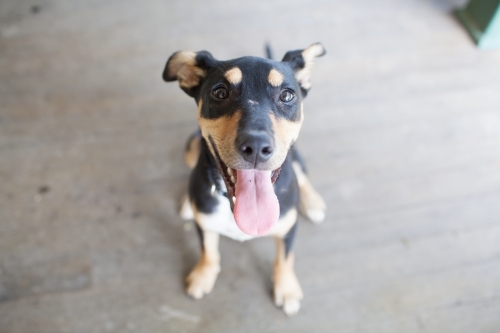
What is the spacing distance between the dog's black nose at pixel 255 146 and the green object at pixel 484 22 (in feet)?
9.63

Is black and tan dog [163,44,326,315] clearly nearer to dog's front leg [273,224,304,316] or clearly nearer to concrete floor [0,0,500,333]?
dog's front leg [273,224,304,316]

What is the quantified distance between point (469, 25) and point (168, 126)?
2.80m

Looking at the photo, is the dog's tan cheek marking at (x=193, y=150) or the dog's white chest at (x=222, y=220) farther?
the dog's tan cheek marking at (x=193, y=150)

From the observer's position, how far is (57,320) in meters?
2.18

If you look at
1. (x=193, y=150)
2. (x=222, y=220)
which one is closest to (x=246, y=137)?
(x=222, y=220)

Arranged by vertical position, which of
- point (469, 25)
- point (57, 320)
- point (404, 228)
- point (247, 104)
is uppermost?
point (247, 104)

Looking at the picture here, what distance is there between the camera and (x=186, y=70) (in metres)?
1.86

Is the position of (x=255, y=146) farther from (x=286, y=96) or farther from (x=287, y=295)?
(x=287, y=295)

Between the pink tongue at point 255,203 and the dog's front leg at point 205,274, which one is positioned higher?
the pink tongue at point 255,203

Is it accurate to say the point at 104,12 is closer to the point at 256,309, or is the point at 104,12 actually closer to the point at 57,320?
the point at 57,320

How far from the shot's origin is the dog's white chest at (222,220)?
1.86 metres

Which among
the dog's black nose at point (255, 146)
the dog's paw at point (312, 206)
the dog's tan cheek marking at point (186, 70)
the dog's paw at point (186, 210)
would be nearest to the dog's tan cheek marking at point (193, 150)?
the dog's paw at point (186, 210)

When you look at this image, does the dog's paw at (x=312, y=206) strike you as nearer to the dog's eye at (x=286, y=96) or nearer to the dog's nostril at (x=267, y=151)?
→ the dog's eye at (x=286, y=96)

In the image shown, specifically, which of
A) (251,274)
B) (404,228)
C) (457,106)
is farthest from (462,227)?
(251,274)
